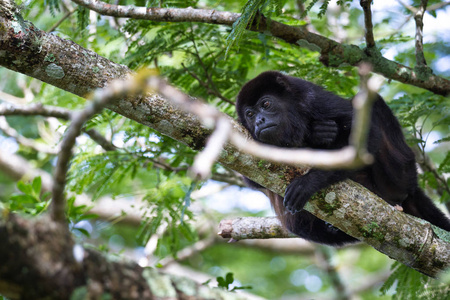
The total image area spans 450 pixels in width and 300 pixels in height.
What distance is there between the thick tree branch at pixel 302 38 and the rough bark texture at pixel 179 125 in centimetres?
113

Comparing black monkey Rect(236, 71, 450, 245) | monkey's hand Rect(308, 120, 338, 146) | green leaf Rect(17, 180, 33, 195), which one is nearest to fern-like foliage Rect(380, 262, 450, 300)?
black monkey Rect(236, 71, 450, 245)

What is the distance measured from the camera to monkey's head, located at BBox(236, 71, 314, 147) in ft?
14.1

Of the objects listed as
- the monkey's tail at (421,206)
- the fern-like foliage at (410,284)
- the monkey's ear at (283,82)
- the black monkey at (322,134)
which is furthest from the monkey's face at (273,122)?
the fern-like foliage at (410,284)

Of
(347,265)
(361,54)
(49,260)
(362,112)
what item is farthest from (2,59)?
(347,265)

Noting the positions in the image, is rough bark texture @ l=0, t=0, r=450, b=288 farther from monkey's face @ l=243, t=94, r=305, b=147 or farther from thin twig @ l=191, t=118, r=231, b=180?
thin twig @ l=191, t=118, r=231, b=180

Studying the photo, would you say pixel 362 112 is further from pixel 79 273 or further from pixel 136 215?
pixel 136 215

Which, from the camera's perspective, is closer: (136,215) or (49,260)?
(49,260)

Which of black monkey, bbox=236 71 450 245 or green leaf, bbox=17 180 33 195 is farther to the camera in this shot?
green leaf, bbox=17 180 33 195

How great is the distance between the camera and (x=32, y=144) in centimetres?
718

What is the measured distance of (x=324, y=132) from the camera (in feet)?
13.8

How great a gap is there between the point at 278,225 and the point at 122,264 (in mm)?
2724

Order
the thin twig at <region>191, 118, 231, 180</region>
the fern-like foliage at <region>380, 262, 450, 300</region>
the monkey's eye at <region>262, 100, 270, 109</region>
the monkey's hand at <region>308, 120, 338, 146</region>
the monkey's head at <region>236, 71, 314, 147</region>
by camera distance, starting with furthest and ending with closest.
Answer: the monkey's eye at <region>262, 100, 270, 109</region>, the monkey's head at <region>236, 71, 314, 147</region>, the monkey's hand at <region>308, 120, 338, 146</region>, the fern-like foliage at <region>380, 262, 450, 300</region>, the thin twig at <region>191, 118, 231, 180</region>

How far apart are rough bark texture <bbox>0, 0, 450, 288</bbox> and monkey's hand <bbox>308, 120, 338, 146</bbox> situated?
79cm

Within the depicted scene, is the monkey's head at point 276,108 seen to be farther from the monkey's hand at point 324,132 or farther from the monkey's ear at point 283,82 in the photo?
the monkey's hand at point 324,132
